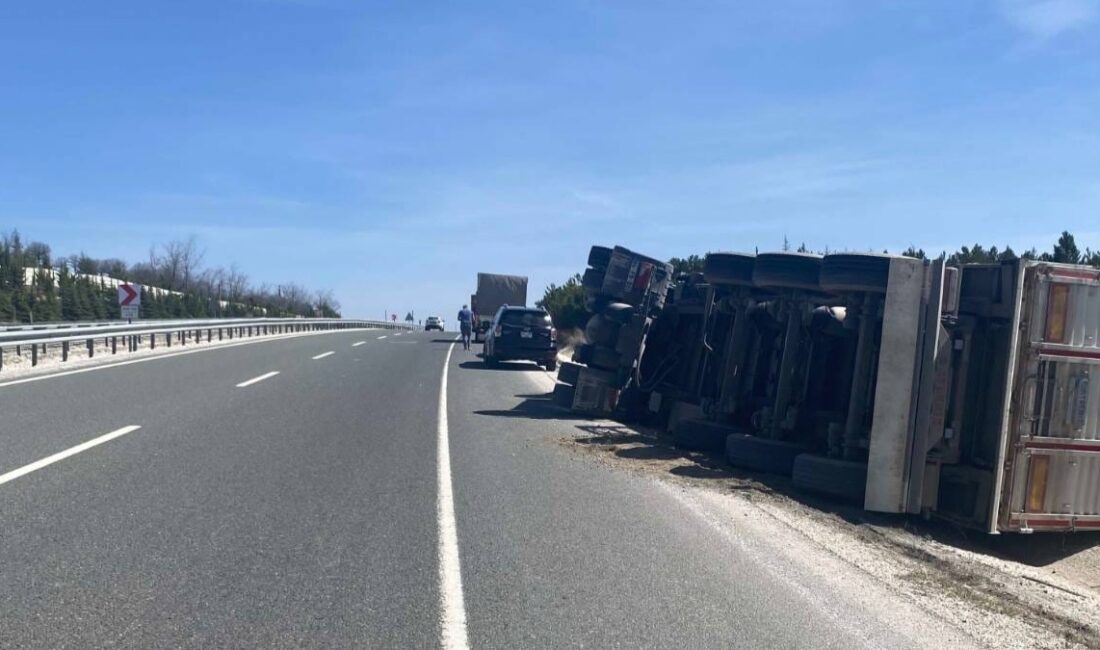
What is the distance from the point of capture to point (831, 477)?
29.1ft

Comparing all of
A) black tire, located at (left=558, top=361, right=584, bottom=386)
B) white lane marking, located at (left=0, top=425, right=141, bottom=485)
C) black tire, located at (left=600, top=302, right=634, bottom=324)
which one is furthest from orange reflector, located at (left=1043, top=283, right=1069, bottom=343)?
white lane marking, located at (left=0, top=425, right=141, bottom=485)

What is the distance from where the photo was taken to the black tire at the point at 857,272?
358 inches

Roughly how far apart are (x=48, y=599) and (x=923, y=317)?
267 inches

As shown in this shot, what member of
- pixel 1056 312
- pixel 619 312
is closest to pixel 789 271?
pixel 1056 312

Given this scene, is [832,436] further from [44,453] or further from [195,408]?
[195,408]

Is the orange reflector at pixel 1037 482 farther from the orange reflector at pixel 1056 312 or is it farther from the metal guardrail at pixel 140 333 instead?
the metal guardrail at pixel 140 333

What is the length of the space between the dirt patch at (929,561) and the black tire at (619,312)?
400cm

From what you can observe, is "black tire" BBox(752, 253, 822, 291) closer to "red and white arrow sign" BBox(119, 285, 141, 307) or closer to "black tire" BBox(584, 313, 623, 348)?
"black tire" BBox(584, 313, 623, 348)

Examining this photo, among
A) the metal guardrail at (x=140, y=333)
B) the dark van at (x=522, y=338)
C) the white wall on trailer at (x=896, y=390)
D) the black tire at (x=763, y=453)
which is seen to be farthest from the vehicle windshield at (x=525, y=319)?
the white wall on trailer at (x=896, y=390)

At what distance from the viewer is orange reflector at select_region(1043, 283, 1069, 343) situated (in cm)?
784

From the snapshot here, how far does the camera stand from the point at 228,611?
520 cm

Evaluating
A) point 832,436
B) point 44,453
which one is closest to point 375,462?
point 44,453

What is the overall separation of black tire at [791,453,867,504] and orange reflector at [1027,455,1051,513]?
1.31m

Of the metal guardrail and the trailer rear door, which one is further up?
the trailer rear door
